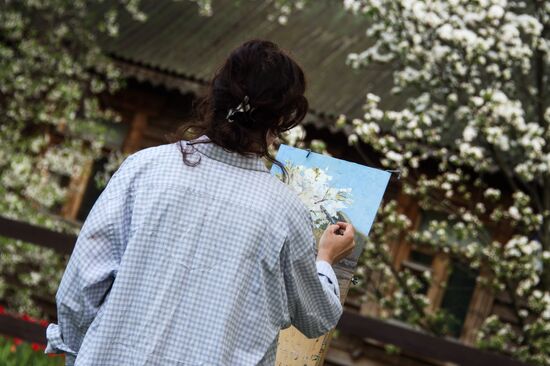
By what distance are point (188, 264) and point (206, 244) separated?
68 millimetres

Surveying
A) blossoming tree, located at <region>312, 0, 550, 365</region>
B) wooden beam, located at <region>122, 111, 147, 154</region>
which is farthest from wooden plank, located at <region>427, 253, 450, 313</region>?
wooden beam, located at <region>122, 111, 147, 154</region>

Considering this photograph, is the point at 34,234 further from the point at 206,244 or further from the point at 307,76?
the point at 206,244

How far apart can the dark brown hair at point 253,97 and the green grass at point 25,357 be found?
12.0ft

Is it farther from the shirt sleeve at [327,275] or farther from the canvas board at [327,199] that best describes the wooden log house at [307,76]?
the shirt sleeve at [327,275]

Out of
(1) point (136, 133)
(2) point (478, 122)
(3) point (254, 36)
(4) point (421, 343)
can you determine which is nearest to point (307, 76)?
(3) point (254, 36)

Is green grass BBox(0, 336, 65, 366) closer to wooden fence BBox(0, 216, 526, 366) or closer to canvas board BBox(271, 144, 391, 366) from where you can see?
wooden fence BBox(0, 216, 526, 366)

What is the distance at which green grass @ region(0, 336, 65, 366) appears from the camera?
6.05 metres

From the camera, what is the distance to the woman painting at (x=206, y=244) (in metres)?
2.65

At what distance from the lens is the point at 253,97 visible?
2660mm

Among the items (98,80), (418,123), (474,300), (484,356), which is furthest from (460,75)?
(98,80)

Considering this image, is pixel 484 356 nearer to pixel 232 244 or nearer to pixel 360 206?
pixel 360 206

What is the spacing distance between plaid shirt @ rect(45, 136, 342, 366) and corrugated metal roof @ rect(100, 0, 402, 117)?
7.47 meters

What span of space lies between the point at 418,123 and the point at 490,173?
187cm

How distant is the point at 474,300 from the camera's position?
10.3m
